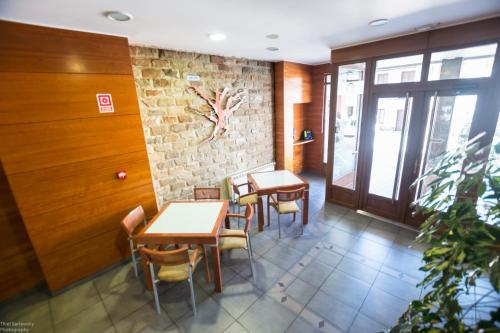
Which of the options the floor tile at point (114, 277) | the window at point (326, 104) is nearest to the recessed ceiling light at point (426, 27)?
the window at point (326, 104)

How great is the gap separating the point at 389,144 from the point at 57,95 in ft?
14.3

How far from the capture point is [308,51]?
3922mm

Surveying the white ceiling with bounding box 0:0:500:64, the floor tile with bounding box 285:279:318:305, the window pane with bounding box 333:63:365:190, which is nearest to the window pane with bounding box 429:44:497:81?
the white ceiling with bounding box 0:0:500:64

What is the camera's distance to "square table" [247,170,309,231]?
3447 millimetres

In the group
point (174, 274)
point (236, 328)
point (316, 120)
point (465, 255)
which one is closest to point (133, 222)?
point (174, 274)

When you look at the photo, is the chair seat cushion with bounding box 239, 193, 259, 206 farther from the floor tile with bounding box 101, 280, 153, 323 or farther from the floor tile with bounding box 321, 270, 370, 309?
the floor tile with bounding box 101, 280, 153, 323

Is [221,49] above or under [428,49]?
above

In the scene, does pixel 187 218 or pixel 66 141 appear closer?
pixel 66 141

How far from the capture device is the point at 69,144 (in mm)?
2410

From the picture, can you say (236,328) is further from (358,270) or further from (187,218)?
(358,270)

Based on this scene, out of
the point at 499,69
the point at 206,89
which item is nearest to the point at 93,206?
the point at 206,89

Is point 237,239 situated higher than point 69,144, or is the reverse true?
point 69,144

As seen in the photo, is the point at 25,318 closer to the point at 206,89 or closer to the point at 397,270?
the point at 206,89

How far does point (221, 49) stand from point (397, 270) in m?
3.83
